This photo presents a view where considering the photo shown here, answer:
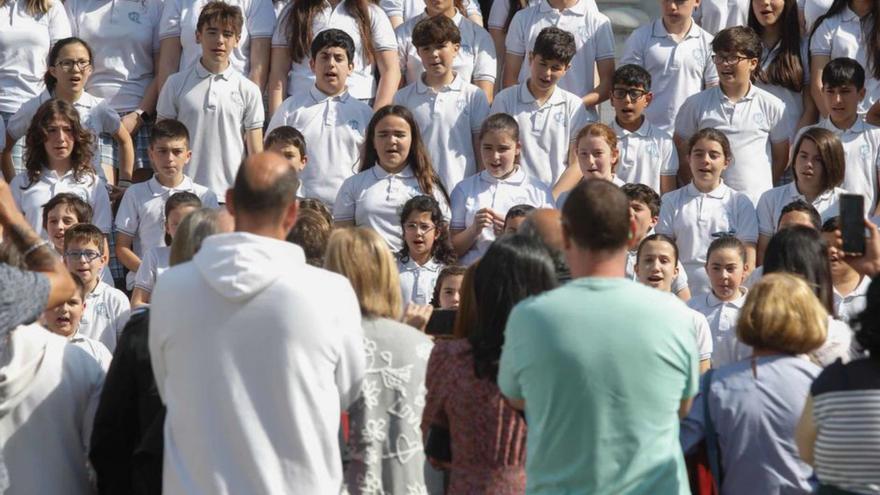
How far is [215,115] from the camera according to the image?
10.6 meters

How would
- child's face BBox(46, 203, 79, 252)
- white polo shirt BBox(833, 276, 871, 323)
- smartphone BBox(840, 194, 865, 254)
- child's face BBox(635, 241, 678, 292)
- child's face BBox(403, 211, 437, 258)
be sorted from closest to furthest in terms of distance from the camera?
smartphone BBox(840, 194, 865, 254)
white polo shirt BBox(833, 276, 871, 323)
child's face BBox(635, 241, 678, 292)
child's face BBox(403, 211, 437, 258)
child's face BBox(46, 203, 79, 252)

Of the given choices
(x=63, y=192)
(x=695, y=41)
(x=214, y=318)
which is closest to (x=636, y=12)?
(x=695, y=41)

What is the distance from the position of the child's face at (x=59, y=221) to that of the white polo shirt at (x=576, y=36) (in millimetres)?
3165

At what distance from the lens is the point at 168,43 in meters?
11.2

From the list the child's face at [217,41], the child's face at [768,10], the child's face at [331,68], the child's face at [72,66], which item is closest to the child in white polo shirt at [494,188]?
the child's face at [331,68]

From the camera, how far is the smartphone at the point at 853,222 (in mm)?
5266

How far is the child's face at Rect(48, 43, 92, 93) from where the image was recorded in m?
10.6

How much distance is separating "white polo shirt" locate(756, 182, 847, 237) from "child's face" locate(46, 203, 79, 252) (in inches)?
154

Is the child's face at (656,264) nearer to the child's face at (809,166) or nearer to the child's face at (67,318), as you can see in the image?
the child's face at (809,166)

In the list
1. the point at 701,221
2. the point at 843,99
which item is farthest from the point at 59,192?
the point at 843,99

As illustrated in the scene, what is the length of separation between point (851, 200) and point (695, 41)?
238 inches

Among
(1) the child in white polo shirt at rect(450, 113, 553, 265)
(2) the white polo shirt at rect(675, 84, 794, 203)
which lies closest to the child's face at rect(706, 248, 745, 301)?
(1) the child in white polo shirt at rect(450, 113, 553, 265)

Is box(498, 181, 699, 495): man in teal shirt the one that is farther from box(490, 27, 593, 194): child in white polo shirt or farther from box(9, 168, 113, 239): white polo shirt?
box(9, 168, 113, 239): white polo shirt

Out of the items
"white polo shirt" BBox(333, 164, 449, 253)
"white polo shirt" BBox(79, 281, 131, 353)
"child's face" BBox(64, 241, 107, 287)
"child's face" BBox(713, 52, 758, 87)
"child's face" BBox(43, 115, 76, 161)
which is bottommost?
"white polo shirt" BBox(79, 281, 131, 353)
